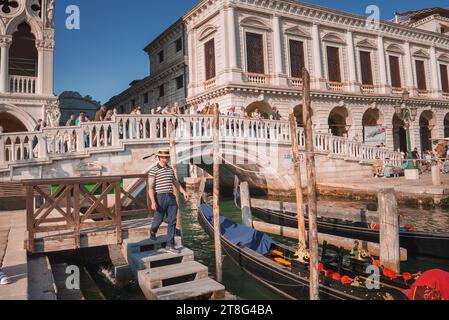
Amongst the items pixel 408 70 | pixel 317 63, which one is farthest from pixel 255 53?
pixel 408 70

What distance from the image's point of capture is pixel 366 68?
20.9 meters

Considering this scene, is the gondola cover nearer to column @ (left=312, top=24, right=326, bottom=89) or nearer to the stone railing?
the stone railing

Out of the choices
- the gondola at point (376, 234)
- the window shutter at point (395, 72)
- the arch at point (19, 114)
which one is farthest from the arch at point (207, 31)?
the window shutter at point (395, 72)

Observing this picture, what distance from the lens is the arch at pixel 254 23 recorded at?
55.5ft

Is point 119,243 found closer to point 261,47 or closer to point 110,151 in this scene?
point 110,151

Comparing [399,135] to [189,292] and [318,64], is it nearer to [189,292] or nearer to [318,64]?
[318,64]

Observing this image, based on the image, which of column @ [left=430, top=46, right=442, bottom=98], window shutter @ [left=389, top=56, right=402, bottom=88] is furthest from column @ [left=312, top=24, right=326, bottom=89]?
column @ [left=430, top=46, right=442, bottom=98]

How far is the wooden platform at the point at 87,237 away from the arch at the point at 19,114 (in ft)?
26.7

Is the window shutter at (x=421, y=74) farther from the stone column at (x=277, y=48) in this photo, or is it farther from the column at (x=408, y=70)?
the stone column at (x=277, y=48)

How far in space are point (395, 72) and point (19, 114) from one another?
71.7 ft

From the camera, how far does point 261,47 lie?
17484 millimetres

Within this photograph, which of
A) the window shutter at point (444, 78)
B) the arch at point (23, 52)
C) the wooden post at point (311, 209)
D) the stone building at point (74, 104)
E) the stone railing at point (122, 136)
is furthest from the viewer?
the stone building at point (74, 104)

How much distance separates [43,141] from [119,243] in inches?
180

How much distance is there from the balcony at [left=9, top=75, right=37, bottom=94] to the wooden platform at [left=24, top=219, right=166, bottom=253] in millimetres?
8863
